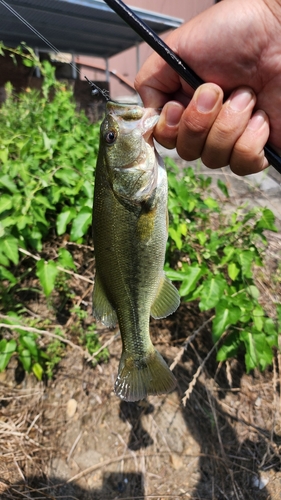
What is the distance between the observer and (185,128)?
59.2 inches

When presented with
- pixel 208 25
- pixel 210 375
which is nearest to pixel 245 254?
pixel 210 375

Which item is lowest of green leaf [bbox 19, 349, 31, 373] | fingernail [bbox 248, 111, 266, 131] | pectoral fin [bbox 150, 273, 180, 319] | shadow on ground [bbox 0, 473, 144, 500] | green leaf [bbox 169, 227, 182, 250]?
shadow on ground [bbox 0, 473, 144, 500]

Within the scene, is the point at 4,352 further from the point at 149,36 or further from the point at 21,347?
the point at 149,36

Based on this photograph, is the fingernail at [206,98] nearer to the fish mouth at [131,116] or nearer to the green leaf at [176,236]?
the fish mouth at [131,116]

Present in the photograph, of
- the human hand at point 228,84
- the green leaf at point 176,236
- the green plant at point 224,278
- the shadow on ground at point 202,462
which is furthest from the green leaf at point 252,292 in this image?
the human hand at point 228,84

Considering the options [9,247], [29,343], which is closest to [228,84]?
[9,247]

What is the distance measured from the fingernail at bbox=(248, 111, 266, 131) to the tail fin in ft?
3.88

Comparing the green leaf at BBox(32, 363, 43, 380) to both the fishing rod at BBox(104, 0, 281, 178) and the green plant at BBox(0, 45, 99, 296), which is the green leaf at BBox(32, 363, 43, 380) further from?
the fishing rod at BBox(104, 0, 281, 178)

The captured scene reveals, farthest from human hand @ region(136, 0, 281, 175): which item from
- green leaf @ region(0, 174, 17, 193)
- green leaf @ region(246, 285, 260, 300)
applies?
green leaf @ region(0, 174, 17, 193)

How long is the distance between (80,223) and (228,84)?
1.50 metres

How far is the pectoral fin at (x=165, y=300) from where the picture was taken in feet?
5.26

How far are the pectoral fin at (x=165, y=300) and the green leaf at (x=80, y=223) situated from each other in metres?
1.15

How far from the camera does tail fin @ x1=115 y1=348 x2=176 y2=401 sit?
1.56 m

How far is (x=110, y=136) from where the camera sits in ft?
4.67
